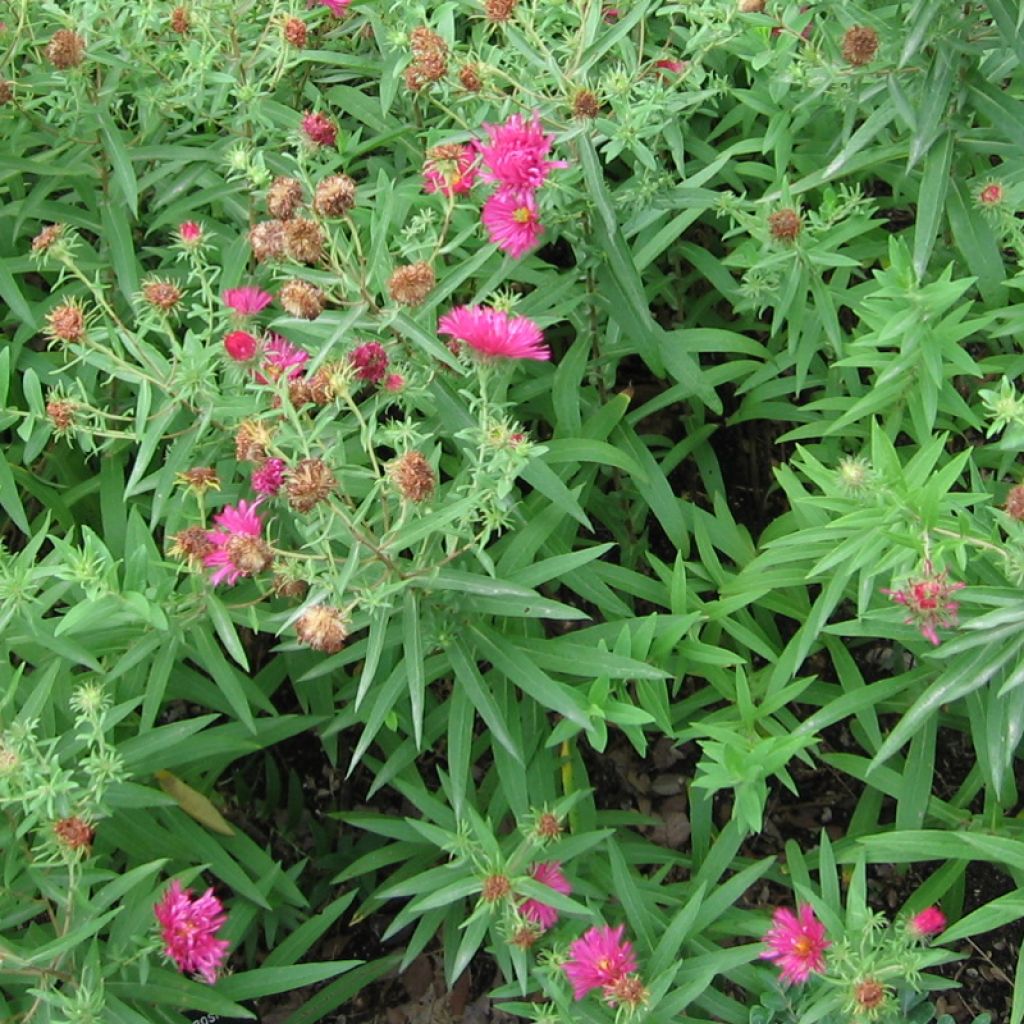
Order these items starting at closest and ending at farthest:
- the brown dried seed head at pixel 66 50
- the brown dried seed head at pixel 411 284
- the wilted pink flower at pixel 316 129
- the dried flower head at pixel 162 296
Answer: the brown dried seed head at pixel 411 284 → the dried flower head at pixel 162 296 → the wilted pink flower at pixel 316 129 → the brown dried seed head at pixel 66 50

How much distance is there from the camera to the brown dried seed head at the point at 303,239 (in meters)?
1.97

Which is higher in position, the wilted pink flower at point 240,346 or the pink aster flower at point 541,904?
the wilted pink flower at point 240,346

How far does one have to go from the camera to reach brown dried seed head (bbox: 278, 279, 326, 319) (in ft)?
6.53

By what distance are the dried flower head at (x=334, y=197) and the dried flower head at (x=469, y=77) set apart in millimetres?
486

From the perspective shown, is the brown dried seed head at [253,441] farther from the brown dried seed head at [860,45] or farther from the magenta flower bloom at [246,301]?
the brown dried seed head at [860,45]

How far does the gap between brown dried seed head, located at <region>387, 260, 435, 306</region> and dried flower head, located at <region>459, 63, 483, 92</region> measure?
49cm

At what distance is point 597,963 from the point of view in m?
2.19

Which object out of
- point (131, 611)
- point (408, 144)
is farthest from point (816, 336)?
point (131, 611)

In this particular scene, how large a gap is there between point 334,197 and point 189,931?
1295 mm

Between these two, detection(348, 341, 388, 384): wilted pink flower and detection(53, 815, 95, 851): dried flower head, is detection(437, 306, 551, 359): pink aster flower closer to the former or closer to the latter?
detection(348, 341, 388, 384): wilted pink flower

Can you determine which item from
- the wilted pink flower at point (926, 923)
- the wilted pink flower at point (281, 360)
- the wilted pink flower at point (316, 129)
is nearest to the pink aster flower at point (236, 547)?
the wilted pink flower at point (281, 360)

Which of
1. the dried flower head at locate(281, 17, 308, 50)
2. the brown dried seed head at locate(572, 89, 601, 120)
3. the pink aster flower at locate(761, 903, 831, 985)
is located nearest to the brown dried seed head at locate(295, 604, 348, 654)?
the pink aster flower at locate(761, 903, 831, 985)

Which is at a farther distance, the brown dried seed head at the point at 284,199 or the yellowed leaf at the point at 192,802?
the yellowed leaf at the point at 192,802

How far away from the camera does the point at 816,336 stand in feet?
8.93
